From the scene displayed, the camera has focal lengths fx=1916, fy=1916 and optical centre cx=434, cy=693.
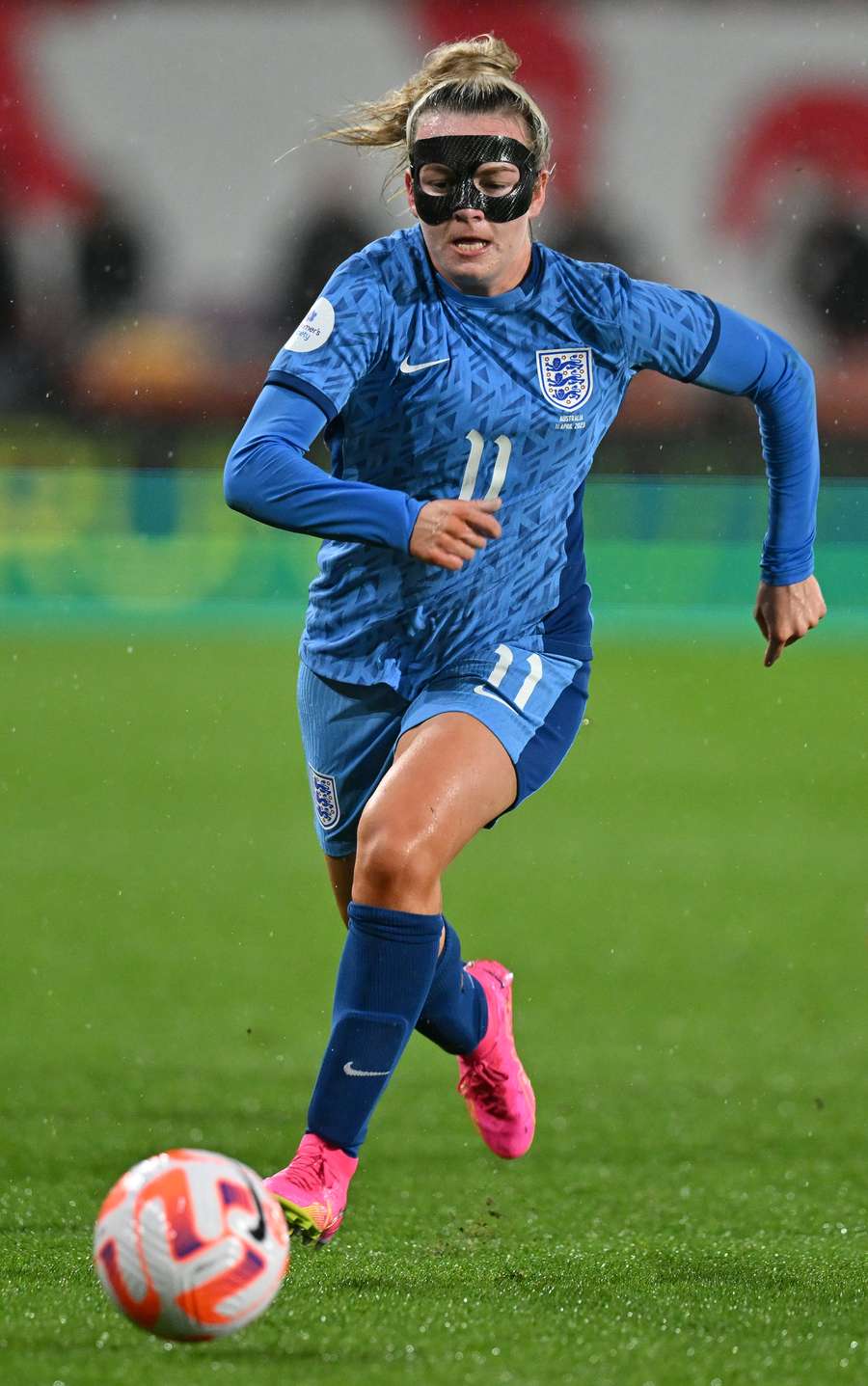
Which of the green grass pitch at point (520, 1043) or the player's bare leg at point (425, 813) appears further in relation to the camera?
the player's bare leg at point (425, 813)

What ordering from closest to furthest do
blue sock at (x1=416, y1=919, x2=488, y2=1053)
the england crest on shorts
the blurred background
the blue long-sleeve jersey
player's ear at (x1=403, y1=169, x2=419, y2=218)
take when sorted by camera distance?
the blue long-sleeve jersey < player's ear at (x1=403, y1=169, x2=419, y2=218) < the england crest on shorts < blue sock at (x1=416, y1=919, x2=488, y2=1053) < the blurred background

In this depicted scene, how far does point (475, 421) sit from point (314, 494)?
49 cm

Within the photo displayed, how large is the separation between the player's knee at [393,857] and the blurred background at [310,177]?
15.0 m

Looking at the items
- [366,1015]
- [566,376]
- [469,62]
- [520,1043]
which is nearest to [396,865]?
[366,1015]

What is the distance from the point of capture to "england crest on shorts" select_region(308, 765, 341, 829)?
390 cm

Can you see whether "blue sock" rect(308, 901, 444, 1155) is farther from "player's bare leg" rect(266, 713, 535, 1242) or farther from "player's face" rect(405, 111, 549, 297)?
"player's face" rect(405, 111, 549, 297)

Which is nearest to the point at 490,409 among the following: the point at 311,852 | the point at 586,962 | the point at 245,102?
the point at 586,962

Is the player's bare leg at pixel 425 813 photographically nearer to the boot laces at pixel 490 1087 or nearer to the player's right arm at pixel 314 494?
the player's right arm at pixel 314 494

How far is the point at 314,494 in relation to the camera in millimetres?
3223

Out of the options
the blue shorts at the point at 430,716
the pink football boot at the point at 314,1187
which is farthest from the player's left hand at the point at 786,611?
the pink football boot at the point at 314,1187

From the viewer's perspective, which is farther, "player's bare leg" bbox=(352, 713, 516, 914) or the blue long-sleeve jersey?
the blue long-sleeve jersey

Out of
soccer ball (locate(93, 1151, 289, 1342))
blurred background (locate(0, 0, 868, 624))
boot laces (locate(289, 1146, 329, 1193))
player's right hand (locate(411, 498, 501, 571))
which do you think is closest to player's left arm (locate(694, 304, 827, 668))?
player's right hand (locate(411, 498, 501, 571))

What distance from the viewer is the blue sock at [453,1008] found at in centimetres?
Answer: 401

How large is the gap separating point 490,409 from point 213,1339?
1.71 metres
